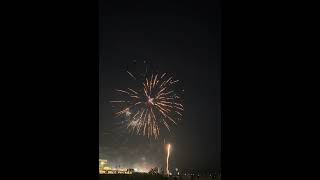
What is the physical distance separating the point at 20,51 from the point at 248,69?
7.28ft

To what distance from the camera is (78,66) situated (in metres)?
3.52

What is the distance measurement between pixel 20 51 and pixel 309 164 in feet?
9.26

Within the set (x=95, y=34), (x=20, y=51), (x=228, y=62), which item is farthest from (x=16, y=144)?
(x=228, y=62)

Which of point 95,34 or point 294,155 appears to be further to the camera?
point 95,34

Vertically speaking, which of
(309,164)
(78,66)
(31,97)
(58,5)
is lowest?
(309,164)

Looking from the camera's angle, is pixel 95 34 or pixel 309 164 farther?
pixel 95 34

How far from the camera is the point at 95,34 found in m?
3.68

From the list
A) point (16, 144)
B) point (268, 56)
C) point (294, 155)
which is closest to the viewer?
point (16, 144)

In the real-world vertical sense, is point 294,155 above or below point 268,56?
below

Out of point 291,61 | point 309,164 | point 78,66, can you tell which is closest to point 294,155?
point 309,164

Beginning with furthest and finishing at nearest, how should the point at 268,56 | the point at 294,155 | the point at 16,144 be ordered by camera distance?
the point at 268,56
the point at 294,155
the point at 16,144

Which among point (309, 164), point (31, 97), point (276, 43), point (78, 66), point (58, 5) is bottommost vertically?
point (309, 164)

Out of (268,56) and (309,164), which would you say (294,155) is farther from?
(268,56)

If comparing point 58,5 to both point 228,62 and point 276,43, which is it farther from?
point 276,43
